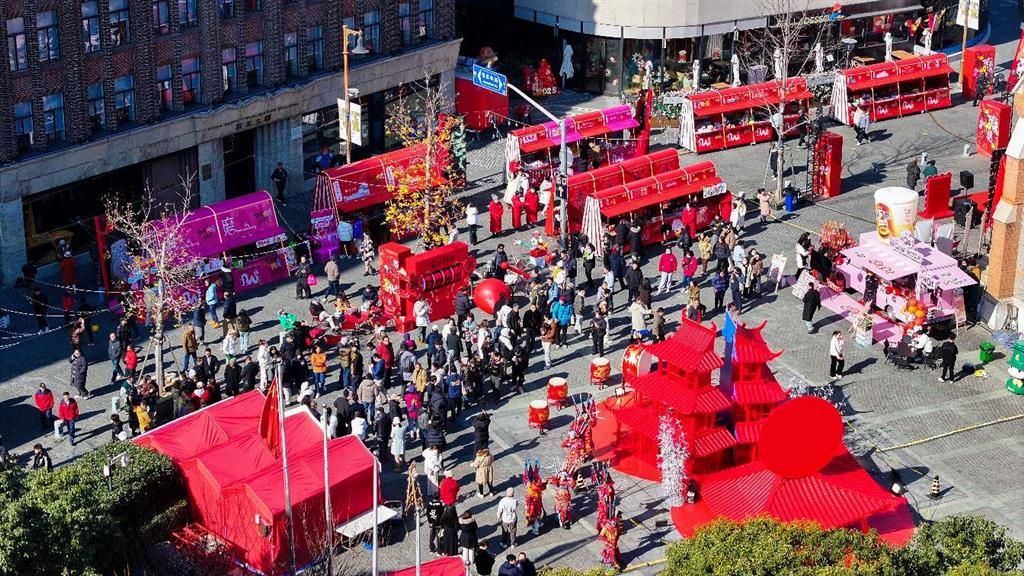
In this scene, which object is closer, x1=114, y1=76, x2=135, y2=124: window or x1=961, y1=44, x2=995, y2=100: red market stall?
x1=114, y1=76, x2=135, y2=124: window

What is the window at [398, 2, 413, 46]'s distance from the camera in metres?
70.2

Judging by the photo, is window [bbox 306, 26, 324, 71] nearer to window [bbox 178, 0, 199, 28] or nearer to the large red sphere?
window [bbox 178, 0, 199, 28]

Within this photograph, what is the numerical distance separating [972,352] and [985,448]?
6308mm

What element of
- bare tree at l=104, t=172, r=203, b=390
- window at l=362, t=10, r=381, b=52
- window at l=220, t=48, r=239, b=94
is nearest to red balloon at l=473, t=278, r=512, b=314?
bare tree at l=104, t=172, r=203, b=390

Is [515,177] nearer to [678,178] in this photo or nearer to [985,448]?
[678,178]

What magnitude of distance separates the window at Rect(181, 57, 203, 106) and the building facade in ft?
69.5

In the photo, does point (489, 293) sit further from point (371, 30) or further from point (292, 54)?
point (371, 30)

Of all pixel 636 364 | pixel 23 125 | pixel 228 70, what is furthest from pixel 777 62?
pixel 23 125

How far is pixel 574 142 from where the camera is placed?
2714 inches

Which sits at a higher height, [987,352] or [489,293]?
[489,293]

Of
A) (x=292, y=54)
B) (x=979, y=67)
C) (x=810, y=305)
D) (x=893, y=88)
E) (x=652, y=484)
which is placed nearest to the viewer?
(x=652, y=484)

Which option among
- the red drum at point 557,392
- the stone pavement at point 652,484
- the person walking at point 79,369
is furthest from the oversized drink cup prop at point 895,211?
the person walking at point 79,369

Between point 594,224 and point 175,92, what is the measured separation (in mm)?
15752

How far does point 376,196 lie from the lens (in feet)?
205
